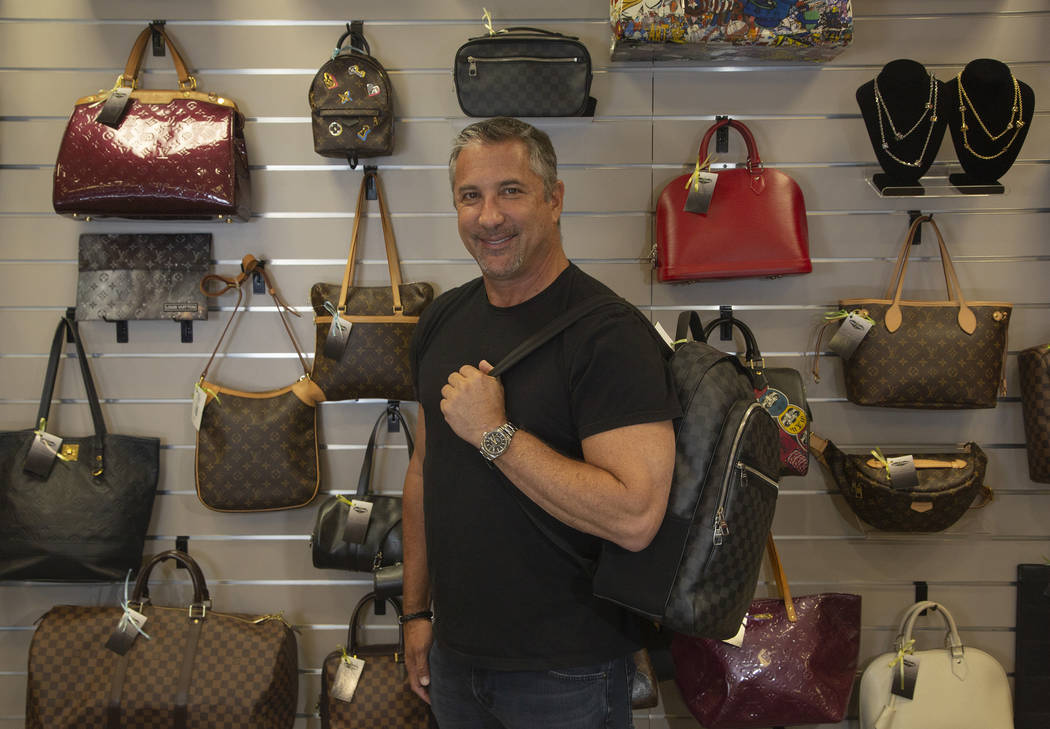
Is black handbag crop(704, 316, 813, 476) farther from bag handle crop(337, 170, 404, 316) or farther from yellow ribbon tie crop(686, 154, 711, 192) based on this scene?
bag handle crop(337, 170, 404, 316)

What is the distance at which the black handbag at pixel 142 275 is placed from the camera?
299cm

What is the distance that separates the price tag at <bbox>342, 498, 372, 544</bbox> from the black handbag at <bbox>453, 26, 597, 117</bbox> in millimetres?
1460

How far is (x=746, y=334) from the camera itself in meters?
2.93

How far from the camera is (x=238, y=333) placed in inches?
122

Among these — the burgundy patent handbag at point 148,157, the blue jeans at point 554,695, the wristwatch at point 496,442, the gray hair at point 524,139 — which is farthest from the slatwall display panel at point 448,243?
the wristwatch at point 496,442

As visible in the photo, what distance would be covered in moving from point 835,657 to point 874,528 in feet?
1.64

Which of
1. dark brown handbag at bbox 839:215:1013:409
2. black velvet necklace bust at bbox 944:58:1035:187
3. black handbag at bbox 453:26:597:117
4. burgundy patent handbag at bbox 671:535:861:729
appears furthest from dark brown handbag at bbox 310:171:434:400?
black velvet necklace bust at bbox 944:58:1035:187

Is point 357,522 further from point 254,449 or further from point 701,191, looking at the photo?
point 701,191

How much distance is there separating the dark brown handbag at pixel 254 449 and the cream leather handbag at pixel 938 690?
2199mm

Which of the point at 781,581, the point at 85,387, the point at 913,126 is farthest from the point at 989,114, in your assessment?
the point at 85,387

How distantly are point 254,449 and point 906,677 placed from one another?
250 cm

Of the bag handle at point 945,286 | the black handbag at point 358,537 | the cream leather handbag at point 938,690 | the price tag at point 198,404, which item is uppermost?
the bag handle at point 945,286

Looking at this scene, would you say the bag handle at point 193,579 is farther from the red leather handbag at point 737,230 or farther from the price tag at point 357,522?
the red leather handbag at point 737,230

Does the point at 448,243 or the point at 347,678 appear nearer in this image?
the point at 347,678
